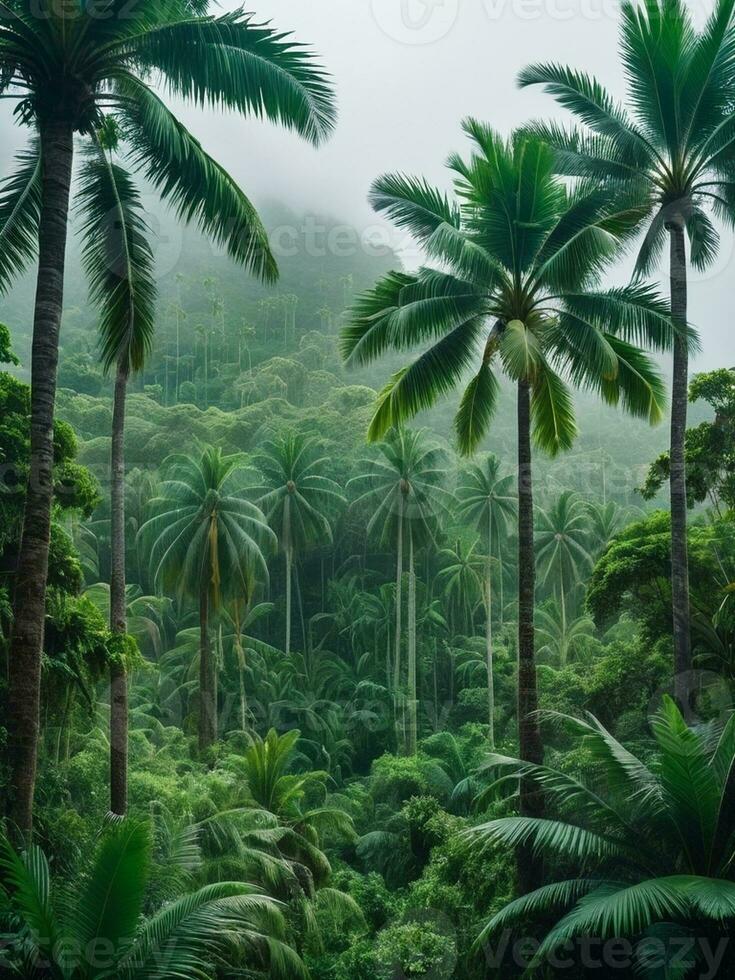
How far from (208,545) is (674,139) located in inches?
733

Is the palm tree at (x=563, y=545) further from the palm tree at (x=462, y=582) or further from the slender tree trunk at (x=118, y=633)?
the slender tree trunk at (x=118, y=633)

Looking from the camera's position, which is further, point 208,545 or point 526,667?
point 208,545

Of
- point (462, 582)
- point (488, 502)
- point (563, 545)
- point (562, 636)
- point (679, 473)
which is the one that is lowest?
point (562, 636)

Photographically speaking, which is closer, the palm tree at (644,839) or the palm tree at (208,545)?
the palm tree at (644,839)

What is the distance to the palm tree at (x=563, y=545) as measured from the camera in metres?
44.7

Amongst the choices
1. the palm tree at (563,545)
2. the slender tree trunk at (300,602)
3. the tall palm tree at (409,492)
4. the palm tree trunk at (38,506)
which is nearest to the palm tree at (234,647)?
the tall palm tree at (409,492)

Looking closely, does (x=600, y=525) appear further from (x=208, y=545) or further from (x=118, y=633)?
(x=118, y=633)

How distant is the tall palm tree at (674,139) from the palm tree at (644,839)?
322cm

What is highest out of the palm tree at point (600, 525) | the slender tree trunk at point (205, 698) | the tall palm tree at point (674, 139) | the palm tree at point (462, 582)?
the tall palm tree at point (674, 139)

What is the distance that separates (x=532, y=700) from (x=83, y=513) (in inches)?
298

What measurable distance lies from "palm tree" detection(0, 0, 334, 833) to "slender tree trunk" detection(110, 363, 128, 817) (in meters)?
4.14

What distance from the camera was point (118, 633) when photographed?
14.9 metres

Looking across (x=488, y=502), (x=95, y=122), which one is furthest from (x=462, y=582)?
(x=95, y=122)

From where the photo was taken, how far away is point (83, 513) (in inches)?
620
